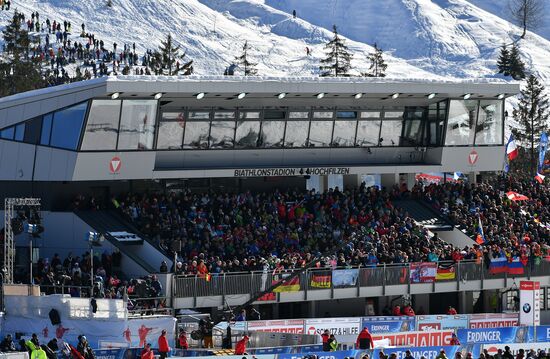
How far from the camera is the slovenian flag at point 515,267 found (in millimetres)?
55188

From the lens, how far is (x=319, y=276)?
51.5m

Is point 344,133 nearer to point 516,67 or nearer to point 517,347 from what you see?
point 517,347

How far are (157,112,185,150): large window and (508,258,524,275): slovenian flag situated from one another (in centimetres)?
1215

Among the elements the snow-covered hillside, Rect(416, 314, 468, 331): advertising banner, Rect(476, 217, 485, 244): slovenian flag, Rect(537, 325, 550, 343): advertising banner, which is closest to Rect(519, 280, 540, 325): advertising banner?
Rect(416, 314, 468, 331): advertising banner

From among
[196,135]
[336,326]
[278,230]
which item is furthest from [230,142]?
[336,326]

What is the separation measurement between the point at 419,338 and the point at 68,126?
14.4 meters

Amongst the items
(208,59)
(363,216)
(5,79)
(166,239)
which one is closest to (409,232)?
(363,216)

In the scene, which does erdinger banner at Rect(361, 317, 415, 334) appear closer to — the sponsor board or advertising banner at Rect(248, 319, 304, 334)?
advertising banner at Rect(248, 319, 304, 334)

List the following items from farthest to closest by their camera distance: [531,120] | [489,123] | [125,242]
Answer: [531,120], [489,123], [125,242]

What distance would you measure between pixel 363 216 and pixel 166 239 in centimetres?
837

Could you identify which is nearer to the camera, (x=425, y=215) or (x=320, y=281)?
(x=320, y=281)

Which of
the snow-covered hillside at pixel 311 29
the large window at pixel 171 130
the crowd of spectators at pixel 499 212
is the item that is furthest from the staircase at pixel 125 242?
the snow-covered hillside at pixel 311 29

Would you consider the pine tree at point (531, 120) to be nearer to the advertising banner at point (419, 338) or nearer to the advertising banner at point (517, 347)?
the advertising banner at point (419, 338)

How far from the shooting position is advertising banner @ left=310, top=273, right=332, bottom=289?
2023 inches
